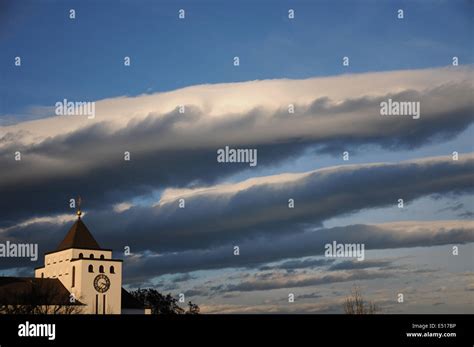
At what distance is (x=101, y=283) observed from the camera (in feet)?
454

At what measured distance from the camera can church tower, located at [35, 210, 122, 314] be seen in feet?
447

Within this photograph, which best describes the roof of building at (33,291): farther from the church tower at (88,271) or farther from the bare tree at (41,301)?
the church tower at (88,271)

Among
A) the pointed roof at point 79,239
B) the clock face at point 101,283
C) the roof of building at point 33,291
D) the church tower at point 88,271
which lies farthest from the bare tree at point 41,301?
the pointed roof at point 79,239

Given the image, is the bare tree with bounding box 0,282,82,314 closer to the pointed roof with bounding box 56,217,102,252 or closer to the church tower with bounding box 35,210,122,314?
the church tower with bounding box 35,210,122,314

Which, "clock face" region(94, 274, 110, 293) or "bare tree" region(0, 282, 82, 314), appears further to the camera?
"clock face" region(94, 274, 110, 293)

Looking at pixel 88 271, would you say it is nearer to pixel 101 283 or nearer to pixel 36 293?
pixel 101 283

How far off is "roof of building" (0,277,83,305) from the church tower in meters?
2.18

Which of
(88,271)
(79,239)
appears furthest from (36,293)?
(79,239)

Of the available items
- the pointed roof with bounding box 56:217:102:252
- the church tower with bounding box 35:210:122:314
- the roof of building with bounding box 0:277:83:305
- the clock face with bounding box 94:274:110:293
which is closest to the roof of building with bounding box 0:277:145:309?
the roof of building with bounding box 0:277:83:305

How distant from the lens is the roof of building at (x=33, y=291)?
A: 11994 cm

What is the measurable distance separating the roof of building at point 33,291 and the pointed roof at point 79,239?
6726 millimetres
